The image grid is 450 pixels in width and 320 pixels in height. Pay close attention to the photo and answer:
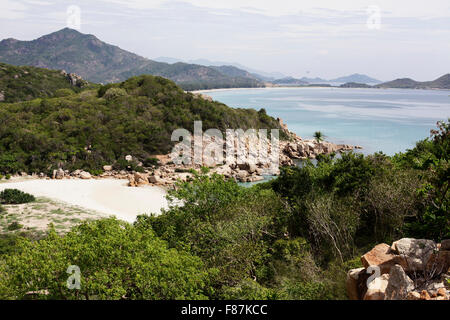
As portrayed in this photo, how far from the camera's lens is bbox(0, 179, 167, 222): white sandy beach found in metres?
24.4

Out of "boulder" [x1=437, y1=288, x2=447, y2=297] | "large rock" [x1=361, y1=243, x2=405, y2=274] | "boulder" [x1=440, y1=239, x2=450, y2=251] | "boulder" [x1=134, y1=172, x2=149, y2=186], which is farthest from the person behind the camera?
"boulder" [x1=134, y1=172, x2=149, y2=186]

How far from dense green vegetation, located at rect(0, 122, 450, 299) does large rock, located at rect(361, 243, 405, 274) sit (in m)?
1.00

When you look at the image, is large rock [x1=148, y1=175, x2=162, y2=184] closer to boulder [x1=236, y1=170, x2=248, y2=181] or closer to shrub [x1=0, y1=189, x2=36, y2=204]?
boulder [x1=236, y1=170, x2=248, y2=181]

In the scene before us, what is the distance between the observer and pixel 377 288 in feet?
22.4

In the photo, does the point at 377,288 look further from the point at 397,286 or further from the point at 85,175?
the point at 85,175

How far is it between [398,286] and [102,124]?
134 ft

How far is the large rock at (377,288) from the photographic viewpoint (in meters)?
Result: 6.69

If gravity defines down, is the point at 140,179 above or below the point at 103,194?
above

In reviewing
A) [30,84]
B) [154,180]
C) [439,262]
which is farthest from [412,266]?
[30,84]

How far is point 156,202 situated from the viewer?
86.7ft

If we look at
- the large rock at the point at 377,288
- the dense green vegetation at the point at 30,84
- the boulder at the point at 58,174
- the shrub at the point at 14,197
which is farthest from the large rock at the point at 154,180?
the dense green vegetation at the point at 30,84

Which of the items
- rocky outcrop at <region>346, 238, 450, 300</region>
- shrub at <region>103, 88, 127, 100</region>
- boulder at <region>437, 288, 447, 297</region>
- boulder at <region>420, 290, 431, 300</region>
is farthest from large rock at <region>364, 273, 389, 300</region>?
shrub at <region>103, 88, 127, 100</region>

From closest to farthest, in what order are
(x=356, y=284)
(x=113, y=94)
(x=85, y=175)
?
(x=356, y=284) < (x=85, y=175) < (x=113, y=94)
